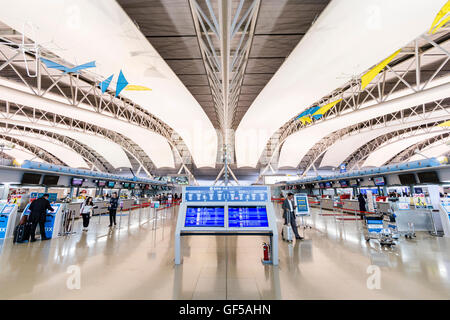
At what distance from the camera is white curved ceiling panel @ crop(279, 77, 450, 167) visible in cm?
1188

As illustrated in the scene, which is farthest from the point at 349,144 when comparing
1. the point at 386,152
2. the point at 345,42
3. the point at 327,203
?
the point at 345,42

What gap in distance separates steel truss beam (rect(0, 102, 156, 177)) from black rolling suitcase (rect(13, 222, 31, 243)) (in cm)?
1575

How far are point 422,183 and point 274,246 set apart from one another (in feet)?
35.3

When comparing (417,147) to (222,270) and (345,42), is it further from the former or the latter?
(222,270)

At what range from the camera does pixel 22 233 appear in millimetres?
6512

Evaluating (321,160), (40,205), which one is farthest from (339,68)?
(321,160)

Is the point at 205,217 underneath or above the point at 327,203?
above

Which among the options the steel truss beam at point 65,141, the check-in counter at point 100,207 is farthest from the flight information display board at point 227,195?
the steel truss beam at point 65,141

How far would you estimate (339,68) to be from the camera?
9.25 meters

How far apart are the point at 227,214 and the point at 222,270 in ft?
4.25

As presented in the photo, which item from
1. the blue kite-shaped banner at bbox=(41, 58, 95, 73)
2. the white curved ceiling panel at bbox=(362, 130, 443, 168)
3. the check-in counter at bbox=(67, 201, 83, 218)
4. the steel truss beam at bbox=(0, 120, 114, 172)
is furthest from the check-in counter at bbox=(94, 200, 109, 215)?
the white curved ceiling panel at bbox=(362, 130, 443, 168)

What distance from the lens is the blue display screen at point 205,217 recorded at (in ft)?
16.3

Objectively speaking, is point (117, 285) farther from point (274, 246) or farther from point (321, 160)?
point (321, 160)
